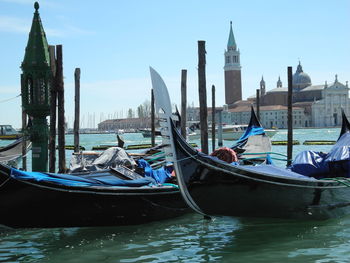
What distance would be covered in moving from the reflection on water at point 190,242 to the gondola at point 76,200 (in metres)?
0.16

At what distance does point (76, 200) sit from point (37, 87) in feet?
9.26

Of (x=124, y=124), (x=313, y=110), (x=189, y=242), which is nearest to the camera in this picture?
(x=189, y=242)

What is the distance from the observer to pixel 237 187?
16.7 ft

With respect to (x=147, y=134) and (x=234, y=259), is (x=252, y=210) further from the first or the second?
(x=147, y=134)

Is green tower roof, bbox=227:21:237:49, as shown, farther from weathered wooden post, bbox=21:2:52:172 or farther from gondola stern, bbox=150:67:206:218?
gondola stern, bbox=150:67:206:218

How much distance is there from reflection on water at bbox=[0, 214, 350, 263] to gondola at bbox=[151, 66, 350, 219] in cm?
22

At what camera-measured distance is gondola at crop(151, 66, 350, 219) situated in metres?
4.92

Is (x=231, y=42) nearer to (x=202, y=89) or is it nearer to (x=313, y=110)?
(x=313, y=110)

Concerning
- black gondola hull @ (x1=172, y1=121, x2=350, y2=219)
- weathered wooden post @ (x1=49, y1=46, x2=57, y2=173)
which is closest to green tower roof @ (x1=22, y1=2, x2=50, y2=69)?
weathered wooden post @ (x1=49, y1=46, x2=57, y2=173)

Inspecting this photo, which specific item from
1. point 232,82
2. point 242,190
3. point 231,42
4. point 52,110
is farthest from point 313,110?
point 242,190

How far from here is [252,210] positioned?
5332 mm

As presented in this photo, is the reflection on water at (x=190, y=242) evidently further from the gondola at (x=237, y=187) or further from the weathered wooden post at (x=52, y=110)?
the weathered wooden post at (x=52, y=110)

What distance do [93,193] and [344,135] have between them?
3.83 m

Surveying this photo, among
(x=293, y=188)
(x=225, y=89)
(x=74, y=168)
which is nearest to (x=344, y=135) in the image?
(x=293, y=188)
